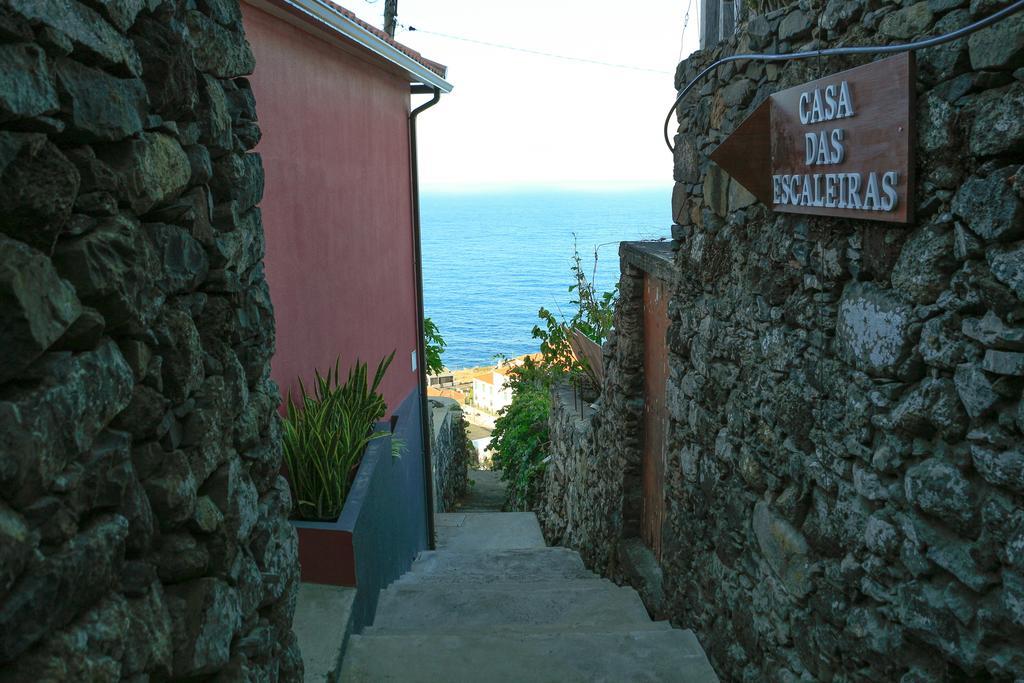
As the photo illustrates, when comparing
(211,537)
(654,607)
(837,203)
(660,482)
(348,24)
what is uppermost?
(348,24)

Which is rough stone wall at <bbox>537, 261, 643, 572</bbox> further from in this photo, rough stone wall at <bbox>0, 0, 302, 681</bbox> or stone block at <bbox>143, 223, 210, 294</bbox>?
stone block at <bbox>143, 223, 210, 294</bbox>

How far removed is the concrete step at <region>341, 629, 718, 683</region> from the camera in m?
3.79

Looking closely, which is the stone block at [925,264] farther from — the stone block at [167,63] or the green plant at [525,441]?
the green plant at [525,441]

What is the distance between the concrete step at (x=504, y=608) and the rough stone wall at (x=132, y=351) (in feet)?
7.78

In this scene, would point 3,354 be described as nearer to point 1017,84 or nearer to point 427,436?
point 1017,84

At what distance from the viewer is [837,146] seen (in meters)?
2.70

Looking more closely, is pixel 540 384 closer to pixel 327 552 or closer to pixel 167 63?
pixel 327 552

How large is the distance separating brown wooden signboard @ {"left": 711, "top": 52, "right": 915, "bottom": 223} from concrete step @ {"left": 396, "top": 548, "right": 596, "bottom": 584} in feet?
13.1

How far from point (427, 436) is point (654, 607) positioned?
13.3 ft

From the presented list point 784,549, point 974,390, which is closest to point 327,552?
point 784,549

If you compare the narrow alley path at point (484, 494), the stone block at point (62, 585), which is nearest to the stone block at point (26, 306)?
the stone block at point (62, 585)

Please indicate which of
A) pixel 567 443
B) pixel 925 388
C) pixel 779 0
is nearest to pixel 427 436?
pixel 567 443

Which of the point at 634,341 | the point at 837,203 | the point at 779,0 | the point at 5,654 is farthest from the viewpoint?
the point at 634,341

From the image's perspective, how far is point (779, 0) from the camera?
332cm
